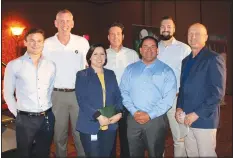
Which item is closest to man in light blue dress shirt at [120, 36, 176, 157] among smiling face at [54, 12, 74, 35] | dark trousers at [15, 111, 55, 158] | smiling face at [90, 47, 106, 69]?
smiling face at [90, 47, 106, 69]

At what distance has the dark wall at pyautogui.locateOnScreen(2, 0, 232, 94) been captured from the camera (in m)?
9.17

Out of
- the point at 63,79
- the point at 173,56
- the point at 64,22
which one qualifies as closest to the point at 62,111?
the point at 63,79

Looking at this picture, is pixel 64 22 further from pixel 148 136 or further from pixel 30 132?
pixel 148 136

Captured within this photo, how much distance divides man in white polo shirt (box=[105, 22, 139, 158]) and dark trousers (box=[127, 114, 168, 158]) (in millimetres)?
413

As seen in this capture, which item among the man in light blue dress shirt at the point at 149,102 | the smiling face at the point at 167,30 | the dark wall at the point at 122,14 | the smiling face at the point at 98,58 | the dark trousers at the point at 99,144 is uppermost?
the dark wall at the point at 122,14

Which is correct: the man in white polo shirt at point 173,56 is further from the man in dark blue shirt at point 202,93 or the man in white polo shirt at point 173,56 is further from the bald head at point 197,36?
the bald head at point 197,36

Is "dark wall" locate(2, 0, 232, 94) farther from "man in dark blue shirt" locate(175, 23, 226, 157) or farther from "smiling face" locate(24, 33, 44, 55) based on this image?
"man in dark blue shirt" locate(175, 23, 226, 157)

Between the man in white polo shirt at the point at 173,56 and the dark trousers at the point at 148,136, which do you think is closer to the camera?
the dark trousers at the point at 148,136

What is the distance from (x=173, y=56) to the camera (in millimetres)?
3268

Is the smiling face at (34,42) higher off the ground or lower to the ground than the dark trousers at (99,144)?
higher

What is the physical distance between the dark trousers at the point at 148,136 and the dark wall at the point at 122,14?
7063 mm

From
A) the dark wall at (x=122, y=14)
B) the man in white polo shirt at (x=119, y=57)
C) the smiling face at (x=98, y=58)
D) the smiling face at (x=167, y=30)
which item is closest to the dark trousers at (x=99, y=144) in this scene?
the man in white polo shirt at (x=119, y=57)

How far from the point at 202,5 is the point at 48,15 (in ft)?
18.9

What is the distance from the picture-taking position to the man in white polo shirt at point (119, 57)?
3.11m
